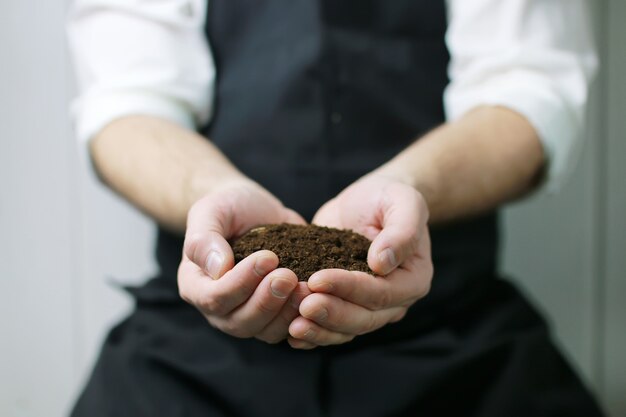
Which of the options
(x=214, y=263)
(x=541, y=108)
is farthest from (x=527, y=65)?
(x=214, y=263)

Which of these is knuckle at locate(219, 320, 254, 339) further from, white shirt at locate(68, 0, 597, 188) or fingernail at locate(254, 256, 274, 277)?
white shirt at locate(68, 0, 597, 188)

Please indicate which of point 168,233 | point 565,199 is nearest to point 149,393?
point 168,233

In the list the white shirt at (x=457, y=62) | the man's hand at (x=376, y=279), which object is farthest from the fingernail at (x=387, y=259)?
the white shirt at (x=457, y=62)

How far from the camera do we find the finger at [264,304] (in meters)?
0.43

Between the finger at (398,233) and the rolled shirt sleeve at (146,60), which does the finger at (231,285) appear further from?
the rolled shirt sleeve at (146,60)

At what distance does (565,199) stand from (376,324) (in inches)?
→ 27.5

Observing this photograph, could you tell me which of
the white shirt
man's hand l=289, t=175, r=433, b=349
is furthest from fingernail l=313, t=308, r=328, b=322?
the white shirt

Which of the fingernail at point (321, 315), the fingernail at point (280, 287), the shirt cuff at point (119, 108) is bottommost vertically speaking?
the fingernail at point (321, 315)

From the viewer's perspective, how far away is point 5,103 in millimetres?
1000

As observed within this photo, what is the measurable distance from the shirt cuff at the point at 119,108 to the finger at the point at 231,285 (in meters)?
0.32

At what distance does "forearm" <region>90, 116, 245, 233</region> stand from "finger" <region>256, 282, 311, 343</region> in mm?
179

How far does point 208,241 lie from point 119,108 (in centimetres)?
34

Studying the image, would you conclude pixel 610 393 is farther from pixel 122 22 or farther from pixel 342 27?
pixel 122 22

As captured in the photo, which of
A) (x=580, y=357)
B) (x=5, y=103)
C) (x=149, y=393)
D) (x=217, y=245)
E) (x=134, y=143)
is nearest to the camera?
(x=217, y=245)
